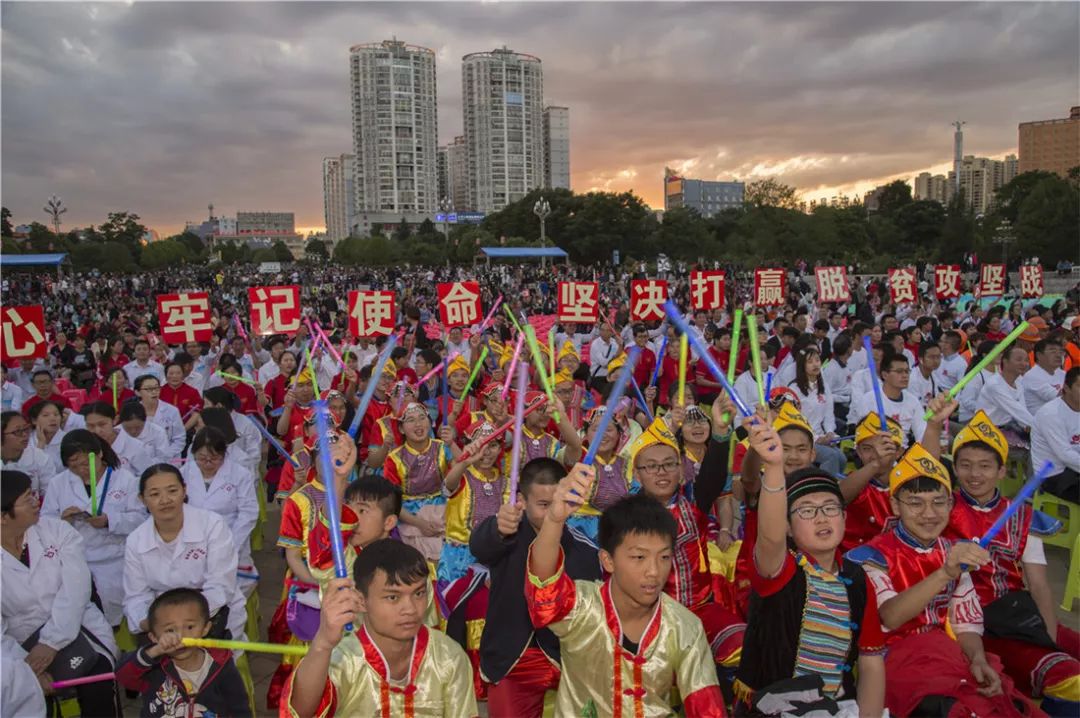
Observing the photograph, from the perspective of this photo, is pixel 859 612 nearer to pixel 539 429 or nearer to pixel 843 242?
pixel 539 429

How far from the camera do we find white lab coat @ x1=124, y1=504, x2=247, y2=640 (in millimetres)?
3854

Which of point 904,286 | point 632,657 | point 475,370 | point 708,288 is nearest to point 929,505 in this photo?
point 632,657

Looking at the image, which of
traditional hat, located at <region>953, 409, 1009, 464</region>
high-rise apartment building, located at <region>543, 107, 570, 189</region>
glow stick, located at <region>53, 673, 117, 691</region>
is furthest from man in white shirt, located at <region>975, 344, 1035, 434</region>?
high-rise apartment building, located at <region>543, 107, 570, 189</region>

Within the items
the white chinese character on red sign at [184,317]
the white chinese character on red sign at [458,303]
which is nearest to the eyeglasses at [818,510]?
the white chinese character on red sign at [458,303]

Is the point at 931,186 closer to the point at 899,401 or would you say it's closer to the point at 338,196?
the point at 338,196

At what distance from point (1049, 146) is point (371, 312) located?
6640cm

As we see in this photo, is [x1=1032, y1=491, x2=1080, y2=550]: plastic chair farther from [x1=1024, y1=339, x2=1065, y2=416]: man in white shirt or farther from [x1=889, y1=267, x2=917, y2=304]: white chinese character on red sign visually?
[x1=889, y1=267, x2=917, y2=304]: white chinese character on red sign

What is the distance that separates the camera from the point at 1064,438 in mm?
5582

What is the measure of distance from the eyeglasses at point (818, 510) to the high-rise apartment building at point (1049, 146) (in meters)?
63.7

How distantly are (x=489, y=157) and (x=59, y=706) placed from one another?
111986 mm

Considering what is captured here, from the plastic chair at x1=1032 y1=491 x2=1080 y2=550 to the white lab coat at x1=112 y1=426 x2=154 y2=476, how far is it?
721 cm

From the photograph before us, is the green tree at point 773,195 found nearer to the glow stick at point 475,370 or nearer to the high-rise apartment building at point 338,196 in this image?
the glow stick at point 475,370

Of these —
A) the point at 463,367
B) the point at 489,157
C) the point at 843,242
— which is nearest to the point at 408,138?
the point at 489,157

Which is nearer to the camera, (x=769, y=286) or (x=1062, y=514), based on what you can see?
(x=1062, y=514)
